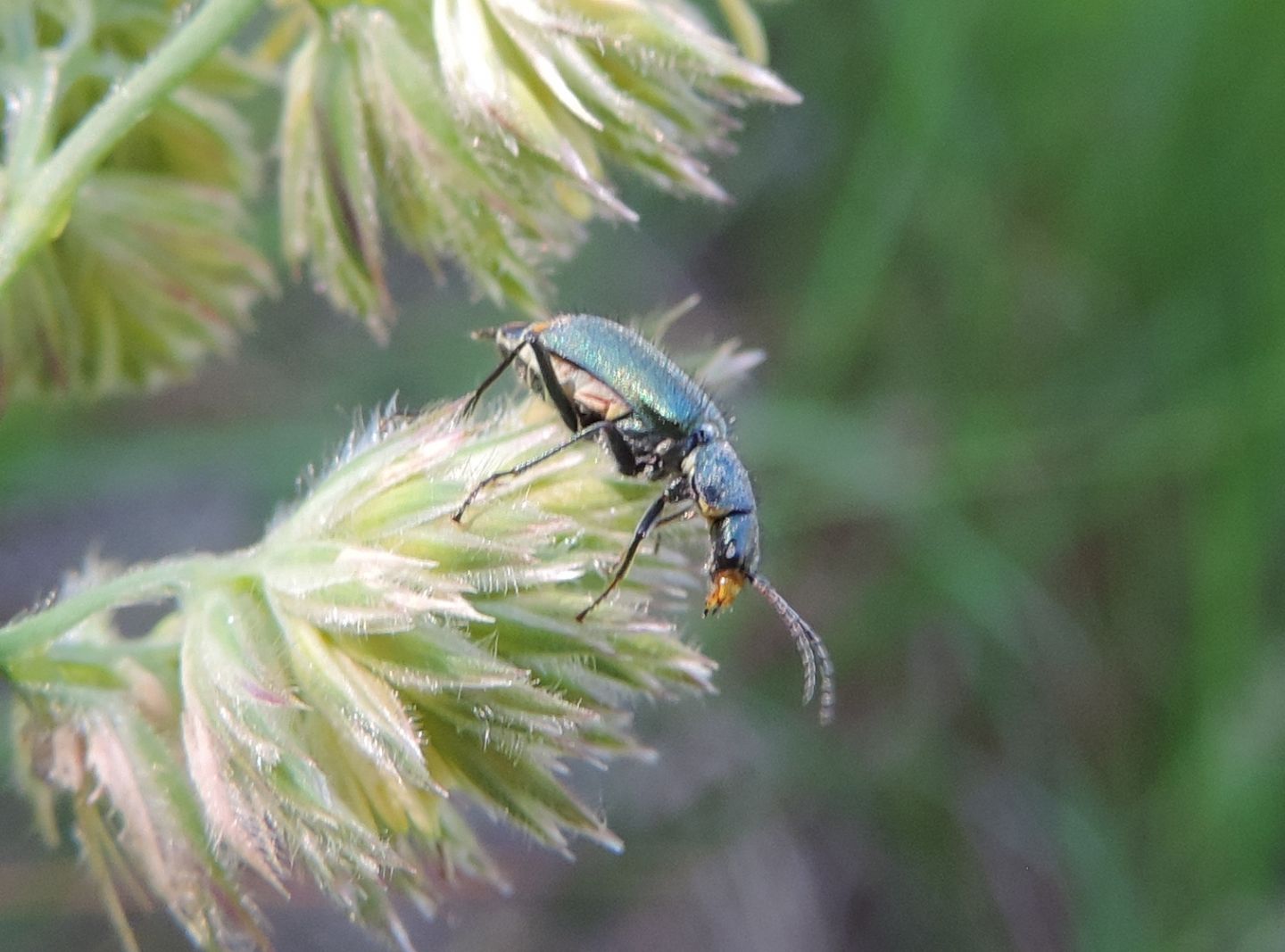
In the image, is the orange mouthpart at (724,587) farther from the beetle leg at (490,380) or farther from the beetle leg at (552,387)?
the beetle leg at (490,380)

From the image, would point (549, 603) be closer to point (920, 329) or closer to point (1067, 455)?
point (1067, 455)

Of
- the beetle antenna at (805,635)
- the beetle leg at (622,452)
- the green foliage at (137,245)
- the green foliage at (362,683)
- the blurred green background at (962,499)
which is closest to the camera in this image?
the green foliage at (362,683)

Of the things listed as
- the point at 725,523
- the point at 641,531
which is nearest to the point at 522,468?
the point at 641,531

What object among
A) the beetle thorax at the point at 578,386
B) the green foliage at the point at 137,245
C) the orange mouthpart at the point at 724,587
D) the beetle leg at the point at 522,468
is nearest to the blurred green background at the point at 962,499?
the green foliage at the point at 137,245

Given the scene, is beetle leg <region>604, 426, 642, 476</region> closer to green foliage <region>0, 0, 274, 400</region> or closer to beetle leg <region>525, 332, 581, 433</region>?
beetle leg <region>525, 332, 581, 433</region>

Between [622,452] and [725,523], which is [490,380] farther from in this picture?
[725,523]

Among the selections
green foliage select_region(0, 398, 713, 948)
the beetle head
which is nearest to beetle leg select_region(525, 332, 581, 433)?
green foliage select_region(0, 398, 713, 948)
